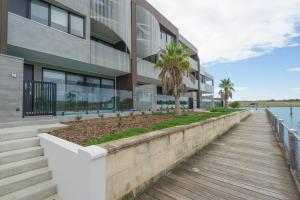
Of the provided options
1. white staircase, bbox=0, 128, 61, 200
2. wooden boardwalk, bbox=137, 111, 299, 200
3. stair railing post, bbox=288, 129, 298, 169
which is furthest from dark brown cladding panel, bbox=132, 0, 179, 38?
stair railing post, bbox=288, 129, 298, 169

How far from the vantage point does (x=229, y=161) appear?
5668 millimetres

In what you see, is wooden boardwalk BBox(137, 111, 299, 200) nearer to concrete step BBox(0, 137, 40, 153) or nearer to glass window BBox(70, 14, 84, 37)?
concrete step BBox(0, 137, 40, 153)

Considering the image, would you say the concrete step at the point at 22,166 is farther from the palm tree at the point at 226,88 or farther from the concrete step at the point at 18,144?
the palm tree at the point at 226,88

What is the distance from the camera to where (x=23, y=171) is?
12.5ft

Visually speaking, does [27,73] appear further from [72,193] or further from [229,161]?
[229,161]

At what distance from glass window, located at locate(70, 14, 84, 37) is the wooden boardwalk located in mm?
11299

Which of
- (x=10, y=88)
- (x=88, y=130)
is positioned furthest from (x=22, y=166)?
(x=10, y=88)

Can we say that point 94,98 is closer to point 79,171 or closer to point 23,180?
point 23,180

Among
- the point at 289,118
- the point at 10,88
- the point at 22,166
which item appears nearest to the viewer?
the point at 22,166

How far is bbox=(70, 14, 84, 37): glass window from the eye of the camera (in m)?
11.6

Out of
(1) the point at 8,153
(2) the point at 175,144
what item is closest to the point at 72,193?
(1) the point at 8,153

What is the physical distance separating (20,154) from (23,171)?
527 mm

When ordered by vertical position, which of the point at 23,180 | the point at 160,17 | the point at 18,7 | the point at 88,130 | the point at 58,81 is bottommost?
the point at 23,180

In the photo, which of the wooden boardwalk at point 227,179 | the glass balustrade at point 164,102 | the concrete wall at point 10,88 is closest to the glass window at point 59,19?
the concrete wall at point 10,88
